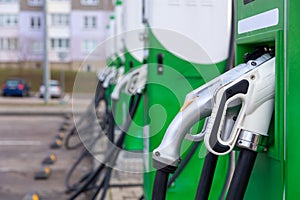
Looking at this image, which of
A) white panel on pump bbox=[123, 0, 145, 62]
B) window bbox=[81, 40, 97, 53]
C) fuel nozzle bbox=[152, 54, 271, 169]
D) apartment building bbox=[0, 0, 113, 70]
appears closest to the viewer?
fuel nozzle bbox=[152, 54, 271, 169]

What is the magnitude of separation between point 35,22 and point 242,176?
146 feet

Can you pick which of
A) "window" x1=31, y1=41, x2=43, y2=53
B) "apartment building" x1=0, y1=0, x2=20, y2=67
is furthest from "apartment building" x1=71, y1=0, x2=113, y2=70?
"apartment building" x1=0, y1=0, x2=20, y2=67

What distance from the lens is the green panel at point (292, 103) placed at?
1.47 metres

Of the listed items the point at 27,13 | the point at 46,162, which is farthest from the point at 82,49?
the point at 46,162

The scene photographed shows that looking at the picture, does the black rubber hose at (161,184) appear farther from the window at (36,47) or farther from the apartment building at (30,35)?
the window at (36,47)

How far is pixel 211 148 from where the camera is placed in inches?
60.9

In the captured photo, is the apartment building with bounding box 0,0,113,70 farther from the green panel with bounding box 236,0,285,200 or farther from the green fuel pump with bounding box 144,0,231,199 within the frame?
the green panel with bounding box 236,0,285,200

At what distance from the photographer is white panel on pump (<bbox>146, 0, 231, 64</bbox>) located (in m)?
3.42

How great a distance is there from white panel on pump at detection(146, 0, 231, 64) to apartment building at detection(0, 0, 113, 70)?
128 ft

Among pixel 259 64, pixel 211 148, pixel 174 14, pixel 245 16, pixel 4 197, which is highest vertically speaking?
pixel 174 14

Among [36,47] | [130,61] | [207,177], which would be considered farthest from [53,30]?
[207,177]

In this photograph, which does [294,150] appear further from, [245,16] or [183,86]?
[183,86]

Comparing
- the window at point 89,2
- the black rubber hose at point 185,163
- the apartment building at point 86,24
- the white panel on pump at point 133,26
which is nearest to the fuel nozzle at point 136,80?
the black rubber hose at point 185,163

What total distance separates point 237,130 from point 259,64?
210mm
